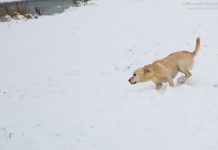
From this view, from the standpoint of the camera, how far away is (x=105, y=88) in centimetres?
841

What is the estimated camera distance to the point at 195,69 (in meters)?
8.89

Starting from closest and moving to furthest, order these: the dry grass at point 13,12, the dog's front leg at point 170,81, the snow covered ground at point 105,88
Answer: the snow covered ground at point 105,88 < the dog's front leg at point 170,81 < the dry grass at point 13,12

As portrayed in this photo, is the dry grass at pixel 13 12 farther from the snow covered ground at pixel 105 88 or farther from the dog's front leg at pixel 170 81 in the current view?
the dog's front leg at pixel 170 81

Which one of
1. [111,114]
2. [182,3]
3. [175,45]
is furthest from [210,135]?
[182,3]

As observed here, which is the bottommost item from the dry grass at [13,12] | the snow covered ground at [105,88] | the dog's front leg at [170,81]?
the dry grass at [13,12]

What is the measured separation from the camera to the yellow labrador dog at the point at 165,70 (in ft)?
25.3

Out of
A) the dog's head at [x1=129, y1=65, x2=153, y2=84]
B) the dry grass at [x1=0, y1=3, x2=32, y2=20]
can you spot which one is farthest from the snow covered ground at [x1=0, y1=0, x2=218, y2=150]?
the dry grass at [x1=0, y1=3, x2=32, y2=20]

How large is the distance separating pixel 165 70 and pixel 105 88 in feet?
4.75

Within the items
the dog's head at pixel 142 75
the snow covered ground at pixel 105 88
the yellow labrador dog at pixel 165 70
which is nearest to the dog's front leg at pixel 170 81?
the yellow labrador dog at pixel 165 70

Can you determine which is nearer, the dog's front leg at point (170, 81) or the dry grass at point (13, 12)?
the dog's front leg at point (170, 81)

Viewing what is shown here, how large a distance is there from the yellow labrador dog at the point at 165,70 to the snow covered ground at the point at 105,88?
258 mm

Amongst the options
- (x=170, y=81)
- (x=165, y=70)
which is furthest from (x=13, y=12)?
(x=170, y=81)

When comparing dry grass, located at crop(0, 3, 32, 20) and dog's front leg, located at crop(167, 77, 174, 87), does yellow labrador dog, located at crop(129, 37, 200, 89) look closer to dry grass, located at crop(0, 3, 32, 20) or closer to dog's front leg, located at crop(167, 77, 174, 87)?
dog's front leg, located at crop(167, 77, 174, 87)

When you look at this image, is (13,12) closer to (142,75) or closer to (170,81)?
(142,75)
